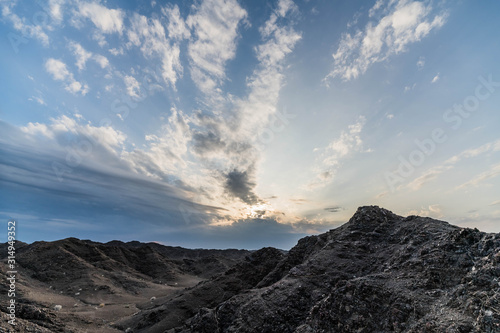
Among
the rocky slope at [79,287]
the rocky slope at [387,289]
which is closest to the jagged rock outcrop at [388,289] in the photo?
the rocky slope at [387,289]

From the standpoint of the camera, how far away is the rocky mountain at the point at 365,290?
766 cm

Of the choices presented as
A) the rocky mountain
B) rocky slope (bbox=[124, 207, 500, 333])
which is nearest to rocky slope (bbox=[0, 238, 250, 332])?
the rocky mountain

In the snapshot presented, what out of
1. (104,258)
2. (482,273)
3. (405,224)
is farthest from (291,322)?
(104,258)

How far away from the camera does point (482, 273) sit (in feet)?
26.0

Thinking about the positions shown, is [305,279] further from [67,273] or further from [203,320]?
[67,273]

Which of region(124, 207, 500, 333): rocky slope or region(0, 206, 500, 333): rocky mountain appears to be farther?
region(0, 206, 500, 333): rocky mountain

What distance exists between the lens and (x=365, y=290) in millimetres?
9500

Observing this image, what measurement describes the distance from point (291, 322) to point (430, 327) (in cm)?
626

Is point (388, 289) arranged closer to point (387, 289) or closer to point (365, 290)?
point (387, 289)

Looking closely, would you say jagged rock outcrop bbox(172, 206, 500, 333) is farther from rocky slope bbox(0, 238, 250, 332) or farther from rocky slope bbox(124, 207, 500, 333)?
rocky slope bbox(0, 238, 250, 332)

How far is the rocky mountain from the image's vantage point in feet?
25.1

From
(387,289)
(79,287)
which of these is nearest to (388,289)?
(387,289)

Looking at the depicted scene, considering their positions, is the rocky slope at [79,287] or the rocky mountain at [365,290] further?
the rocky slope at [79,287]

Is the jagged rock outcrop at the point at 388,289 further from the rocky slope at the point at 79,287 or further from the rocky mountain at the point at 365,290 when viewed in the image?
the rocky slope at the point at 79,287
